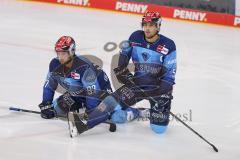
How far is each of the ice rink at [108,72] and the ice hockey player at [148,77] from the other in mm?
222

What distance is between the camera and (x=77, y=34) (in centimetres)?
988

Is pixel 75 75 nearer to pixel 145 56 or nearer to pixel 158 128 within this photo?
pixel 145 56

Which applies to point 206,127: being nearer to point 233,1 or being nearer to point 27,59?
point 27,59

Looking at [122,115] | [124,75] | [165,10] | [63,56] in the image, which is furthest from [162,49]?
[165,10]

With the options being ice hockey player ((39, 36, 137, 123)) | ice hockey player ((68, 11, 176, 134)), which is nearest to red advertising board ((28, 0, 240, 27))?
ice hockey player ((68, 11, 176, 134))

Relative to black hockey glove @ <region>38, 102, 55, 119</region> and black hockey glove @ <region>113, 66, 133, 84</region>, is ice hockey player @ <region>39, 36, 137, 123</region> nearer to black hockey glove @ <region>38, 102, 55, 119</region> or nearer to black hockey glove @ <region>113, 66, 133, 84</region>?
black hockey glove @ <region>38, 102, 55, 119</region>

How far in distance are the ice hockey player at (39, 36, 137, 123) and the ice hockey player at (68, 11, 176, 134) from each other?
17cm

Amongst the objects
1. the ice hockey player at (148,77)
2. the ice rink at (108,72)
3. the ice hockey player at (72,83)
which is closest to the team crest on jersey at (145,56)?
the ice hockey player at (148,77)

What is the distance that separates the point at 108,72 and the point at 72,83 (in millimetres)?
1945

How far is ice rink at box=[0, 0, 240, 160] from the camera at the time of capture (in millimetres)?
5820

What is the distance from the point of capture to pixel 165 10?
11133 mm

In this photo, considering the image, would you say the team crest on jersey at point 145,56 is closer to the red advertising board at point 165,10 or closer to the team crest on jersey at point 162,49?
the team crest on jersey at point 162,49

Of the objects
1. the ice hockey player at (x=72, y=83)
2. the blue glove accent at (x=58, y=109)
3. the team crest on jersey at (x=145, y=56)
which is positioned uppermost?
the team crest on jersey at (x=145, y=56)

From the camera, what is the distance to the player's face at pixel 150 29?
6.29 meters
